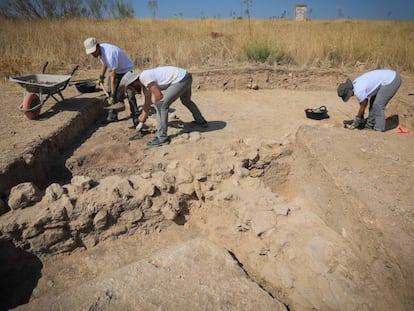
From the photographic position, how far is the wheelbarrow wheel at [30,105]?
468 cm

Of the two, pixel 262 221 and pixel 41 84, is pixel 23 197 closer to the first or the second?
pixel 262 221

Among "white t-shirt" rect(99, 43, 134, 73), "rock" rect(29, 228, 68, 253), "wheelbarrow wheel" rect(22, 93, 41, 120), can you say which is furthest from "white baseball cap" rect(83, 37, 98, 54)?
"rock" rect(29, 228, 68, 253)

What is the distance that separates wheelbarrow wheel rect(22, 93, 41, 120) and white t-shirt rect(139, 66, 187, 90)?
209cm

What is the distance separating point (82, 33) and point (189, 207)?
28.3 ft

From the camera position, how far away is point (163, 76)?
13.6 ft

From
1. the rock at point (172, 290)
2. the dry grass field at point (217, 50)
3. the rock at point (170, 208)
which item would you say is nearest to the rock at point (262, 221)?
the rock at point (172, 290)

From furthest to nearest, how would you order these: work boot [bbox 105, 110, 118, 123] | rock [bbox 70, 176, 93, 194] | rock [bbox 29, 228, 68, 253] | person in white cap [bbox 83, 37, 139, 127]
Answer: work boot [bbox 105, 110, 118, 123] < person in white cap [bbox 83, 37, 139, 127] < rock [bbox 70, 176, 93, 194] < rock [bbox 29, 228, 68, 253]

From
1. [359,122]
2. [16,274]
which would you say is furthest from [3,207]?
[359,122]

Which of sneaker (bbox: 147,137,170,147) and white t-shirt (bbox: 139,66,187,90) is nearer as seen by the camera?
white t-shirt (bbox: 139,66,187,90)

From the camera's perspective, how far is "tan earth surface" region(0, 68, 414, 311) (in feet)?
7.82

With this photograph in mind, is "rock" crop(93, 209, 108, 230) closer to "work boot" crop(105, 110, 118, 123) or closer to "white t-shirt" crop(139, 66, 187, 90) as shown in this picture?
"white t-shirt" crop(139, 66, 187, 90)

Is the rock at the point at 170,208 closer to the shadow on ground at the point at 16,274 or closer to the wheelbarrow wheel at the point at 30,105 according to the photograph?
the shadow on ground at the point at 16,274

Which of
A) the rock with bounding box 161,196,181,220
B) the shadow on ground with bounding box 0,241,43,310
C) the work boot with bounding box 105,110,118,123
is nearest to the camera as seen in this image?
the shadow on ground with bounding box 0,241,43,310

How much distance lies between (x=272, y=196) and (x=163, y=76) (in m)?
2.28
